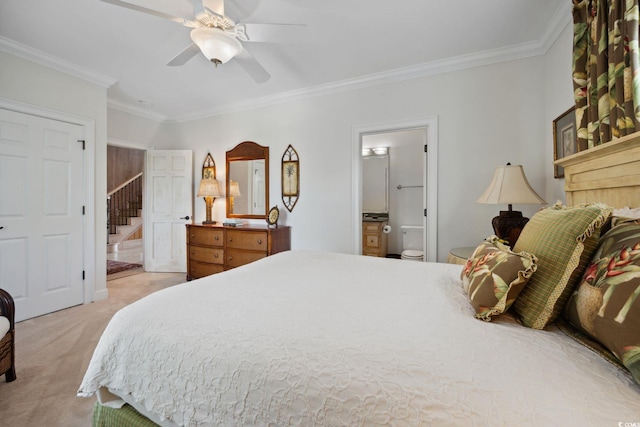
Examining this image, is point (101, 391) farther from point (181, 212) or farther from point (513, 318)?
point (181, 212)

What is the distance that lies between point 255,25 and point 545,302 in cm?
226

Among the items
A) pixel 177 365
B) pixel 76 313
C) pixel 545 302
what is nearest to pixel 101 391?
pixel 177 365

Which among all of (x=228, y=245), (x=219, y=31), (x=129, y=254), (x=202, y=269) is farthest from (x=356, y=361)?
(x=129, y=254)

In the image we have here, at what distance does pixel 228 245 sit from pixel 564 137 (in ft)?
11.8

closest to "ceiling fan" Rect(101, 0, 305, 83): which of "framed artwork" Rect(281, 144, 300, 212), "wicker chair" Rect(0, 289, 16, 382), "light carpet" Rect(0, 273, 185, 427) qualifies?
"framed artwork" Rect(281, 144, 300, 212)

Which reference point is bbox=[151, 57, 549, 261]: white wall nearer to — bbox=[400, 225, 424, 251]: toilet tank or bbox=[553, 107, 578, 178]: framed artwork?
bbox=[553, 107, 578, 178]: framed artwork

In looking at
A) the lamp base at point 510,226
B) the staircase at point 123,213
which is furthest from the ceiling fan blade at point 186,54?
the staircase at point 123,213

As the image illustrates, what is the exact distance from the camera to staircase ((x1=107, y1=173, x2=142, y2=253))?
6.75 metres

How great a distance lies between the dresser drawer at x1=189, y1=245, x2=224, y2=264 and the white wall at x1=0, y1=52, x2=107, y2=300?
3.34 feet

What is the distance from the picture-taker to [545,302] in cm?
85

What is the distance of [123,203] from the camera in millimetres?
7164

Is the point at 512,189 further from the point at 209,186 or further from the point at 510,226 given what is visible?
the point at 209,186

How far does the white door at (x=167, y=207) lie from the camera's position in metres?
4.40

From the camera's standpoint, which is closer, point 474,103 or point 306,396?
Result: point 306,396
